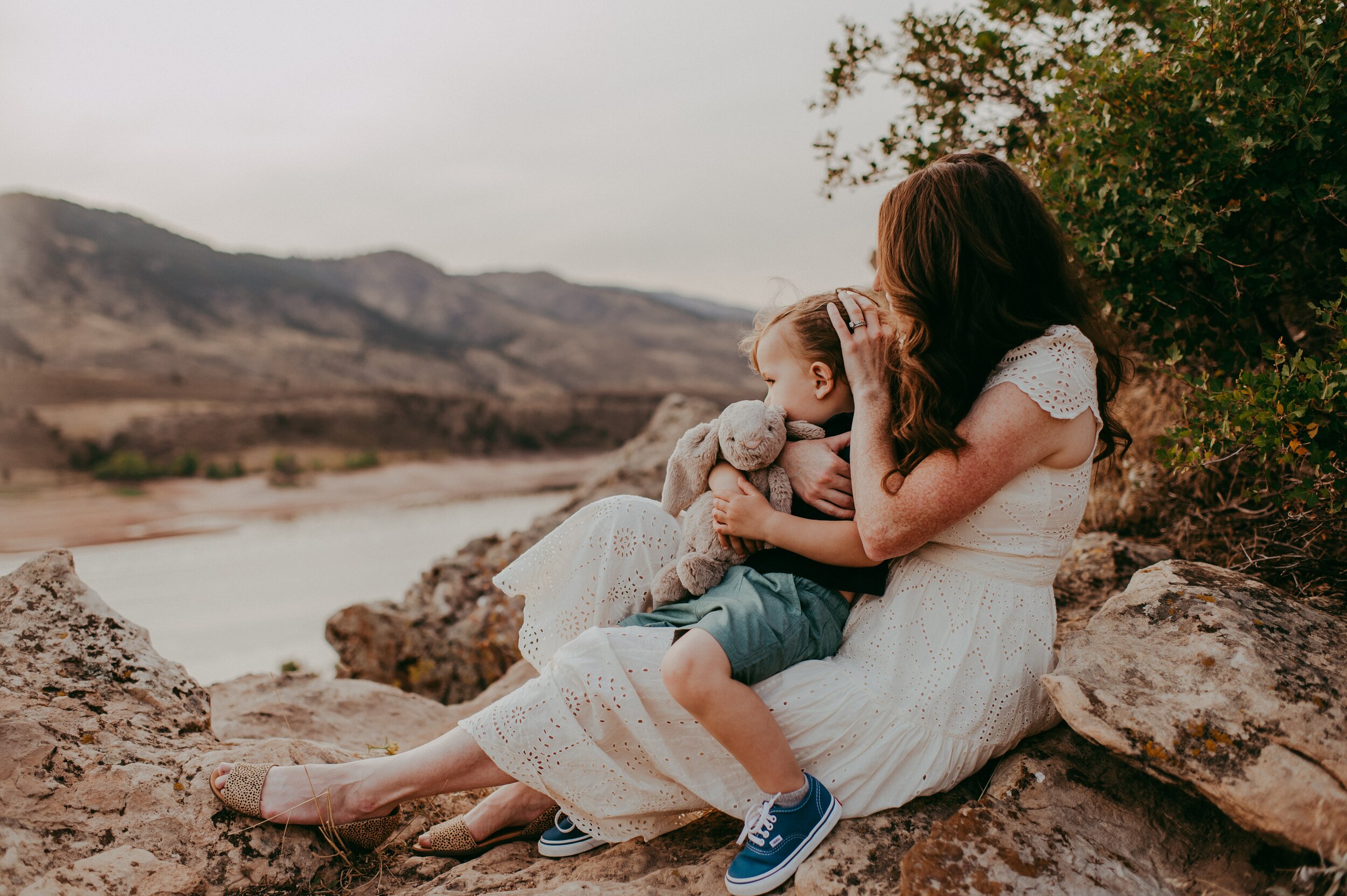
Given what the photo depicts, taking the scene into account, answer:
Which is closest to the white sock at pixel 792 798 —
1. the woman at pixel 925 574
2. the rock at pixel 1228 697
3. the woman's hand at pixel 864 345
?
the woman at pixel 925 574

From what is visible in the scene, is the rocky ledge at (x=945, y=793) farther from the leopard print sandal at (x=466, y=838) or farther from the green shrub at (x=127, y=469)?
the green shrub at (x=127, y=469)

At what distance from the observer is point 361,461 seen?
16500 mm

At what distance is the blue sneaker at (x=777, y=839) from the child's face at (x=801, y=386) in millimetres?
1048

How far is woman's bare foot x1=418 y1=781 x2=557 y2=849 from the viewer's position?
7.65 feet

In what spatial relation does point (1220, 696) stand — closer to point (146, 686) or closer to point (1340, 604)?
point (1340, 604)

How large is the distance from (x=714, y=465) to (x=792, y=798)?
0.95 metres

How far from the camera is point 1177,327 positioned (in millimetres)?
2865

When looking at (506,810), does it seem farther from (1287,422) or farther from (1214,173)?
(1214,173)

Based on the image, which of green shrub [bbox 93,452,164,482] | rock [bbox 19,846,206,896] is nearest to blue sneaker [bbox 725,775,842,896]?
rock [bbox 19,846,206,896]

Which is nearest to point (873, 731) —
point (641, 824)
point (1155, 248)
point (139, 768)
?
point (641, 824)

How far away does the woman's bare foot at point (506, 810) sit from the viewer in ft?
7.65

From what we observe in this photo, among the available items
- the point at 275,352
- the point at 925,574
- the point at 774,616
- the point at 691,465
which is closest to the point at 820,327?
the point at 691,465

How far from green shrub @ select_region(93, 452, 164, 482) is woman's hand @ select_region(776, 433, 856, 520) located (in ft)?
48.3

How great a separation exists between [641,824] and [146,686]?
1.76 meters
